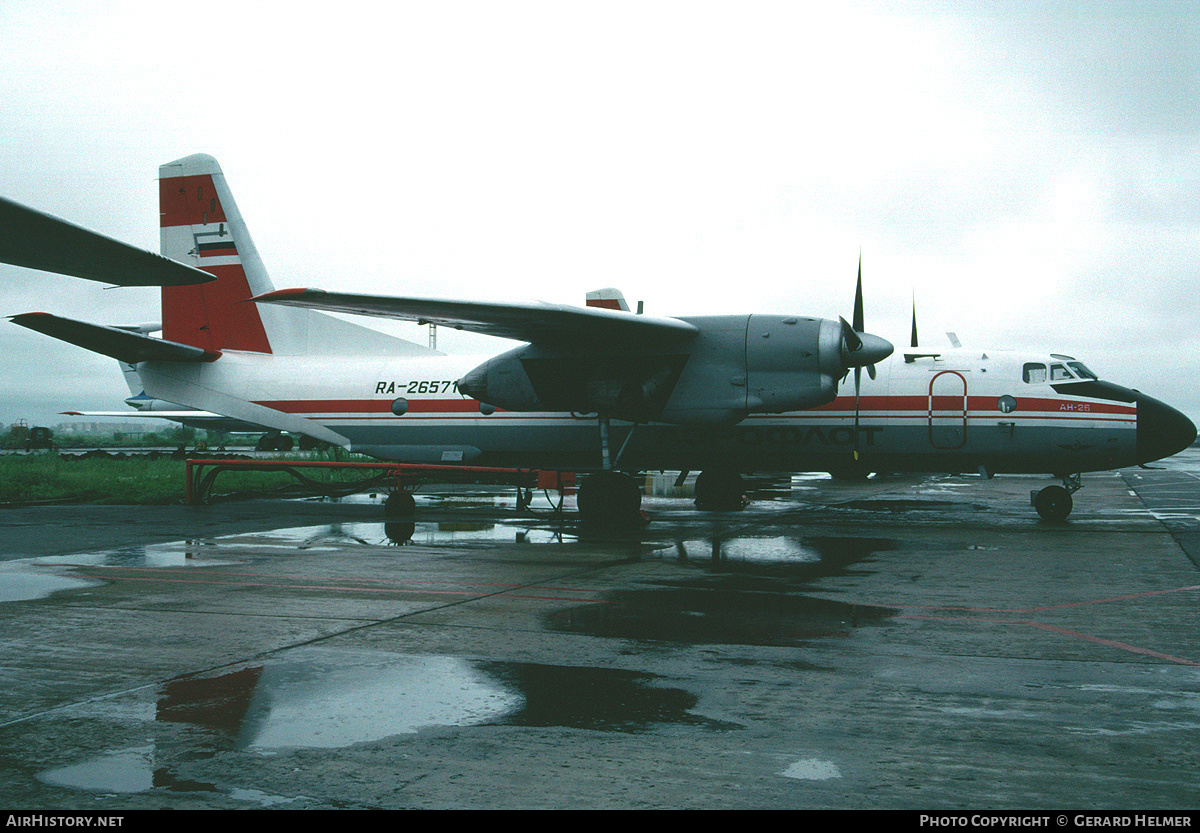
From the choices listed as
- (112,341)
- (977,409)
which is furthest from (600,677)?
(112,341)

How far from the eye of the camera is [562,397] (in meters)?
16.7

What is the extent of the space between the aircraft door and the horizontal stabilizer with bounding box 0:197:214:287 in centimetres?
1546

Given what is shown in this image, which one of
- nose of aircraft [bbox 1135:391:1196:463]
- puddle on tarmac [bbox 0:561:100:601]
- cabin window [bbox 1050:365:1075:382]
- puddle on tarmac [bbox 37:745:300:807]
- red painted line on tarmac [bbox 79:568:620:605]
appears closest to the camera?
puddle on tarmac [bbox 37:745:300:807]

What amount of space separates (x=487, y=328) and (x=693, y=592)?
26.9 ft

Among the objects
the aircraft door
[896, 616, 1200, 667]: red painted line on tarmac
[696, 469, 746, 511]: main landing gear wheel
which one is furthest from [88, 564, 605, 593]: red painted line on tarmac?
[696, 469, 746, 511]: main landing gear wheel

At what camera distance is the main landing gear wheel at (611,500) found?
16.3m

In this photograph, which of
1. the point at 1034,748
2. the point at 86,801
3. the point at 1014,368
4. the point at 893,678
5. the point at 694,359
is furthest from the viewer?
the point at 1014,368

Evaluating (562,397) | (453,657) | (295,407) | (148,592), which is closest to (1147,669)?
(453,657)

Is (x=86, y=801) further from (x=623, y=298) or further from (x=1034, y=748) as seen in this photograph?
(x=623, y=298)

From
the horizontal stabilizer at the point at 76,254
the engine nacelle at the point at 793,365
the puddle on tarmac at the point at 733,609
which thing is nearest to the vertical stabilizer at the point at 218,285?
the engine nacelle at the point at 793,365

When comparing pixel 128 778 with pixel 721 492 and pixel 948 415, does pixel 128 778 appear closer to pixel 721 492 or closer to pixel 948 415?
pixel 948 415

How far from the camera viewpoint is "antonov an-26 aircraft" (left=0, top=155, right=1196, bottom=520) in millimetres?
15320

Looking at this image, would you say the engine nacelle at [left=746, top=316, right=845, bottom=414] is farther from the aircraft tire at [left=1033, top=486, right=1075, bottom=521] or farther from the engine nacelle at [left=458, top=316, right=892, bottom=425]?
the aircraft tire at [left=1033, top=486, right=1075, bottom=521]

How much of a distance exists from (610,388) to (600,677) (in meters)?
10.4
